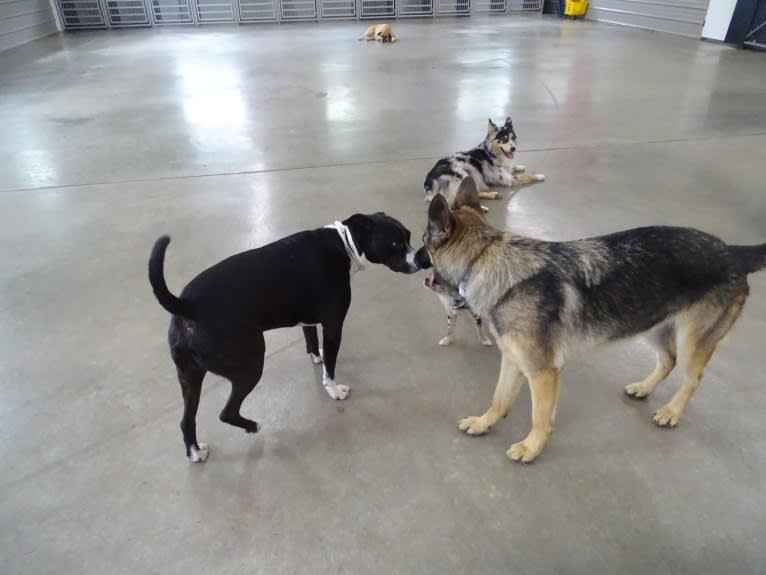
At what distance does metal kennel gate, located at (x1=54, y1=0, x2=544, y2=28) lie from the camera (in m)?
→ 15.0

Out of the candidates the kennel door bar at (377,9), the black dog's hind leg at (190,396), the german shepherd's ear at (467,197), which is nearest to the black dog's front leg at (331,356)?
the black dog's hind leg at (190,396)

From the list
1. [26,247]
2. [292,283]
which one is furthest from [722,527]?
[26,247]

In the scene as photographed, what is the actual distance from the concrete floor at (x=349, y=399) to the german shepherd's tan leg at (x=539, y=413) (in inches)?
2.5

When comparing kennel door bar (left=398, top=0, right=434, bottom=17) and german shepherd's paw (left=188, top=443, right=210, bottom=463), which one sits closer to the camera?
german shepherd's paw (left=188, top=443, right=210, bottom=463)

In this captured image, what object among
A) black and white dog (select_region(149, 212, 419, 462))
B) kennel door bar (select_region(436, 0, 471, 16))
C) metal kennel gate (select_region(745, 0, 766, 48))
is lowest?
black and white dog (select_region(149, 212, 419, 462))

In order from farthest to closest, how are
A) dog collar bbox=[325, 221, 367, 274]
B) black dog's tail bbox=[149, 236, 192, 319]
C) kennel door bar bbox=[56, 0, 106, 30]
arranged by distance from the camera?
1. kennel door bar bbox=[56, 0, 106, 30]
2. dog collar bbox=[325, 221, 367, 274]
3. black dog's tail bbox=[149, 236, 192, 319]

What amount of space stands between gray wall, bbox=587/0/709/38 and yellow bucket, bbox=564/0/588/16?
0.73 ft

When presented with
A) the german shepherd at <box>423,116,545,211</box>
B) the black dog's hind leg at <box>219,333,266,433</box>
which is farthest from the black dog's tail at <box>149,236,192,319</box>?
the german shepherd at <box>423,116,545,211</box>

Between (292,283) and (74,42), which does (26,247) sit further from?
(74,42)

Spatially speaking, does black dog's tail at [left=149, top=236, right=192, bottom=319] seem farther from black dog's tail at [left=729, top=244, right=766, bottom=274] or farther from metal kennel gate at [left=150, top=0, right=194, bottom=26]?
metal kennel gate at [left=150, top=0, right=194, bottom=26]

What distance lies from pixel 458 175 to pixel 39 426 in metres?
3.68

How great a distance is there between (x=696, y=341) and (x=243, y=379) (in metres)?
1.93

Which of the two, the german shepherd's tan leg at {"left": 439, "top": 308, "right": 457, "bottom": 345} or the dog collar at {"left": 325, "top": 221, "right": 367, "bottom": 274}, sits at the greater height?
the dog collar at {"left": 325, "top": 221, "right": 367, "bottom": 274}

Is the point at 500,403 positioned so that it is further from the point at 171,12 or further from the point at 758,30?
the point at 171,12
